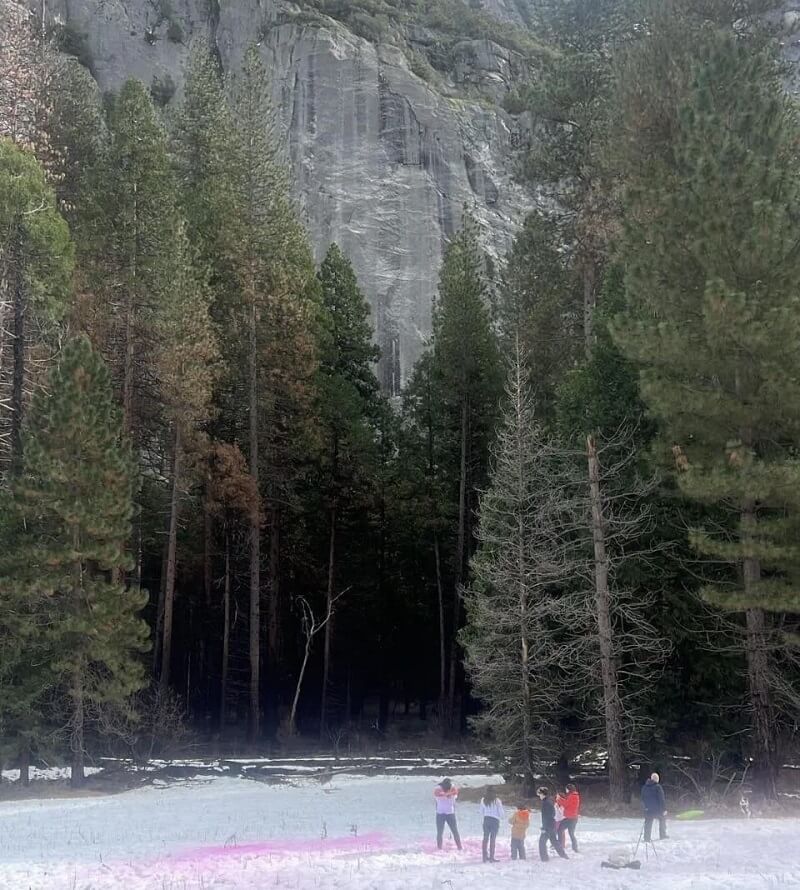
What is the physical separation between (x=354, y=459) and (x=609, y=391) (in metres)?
12.6

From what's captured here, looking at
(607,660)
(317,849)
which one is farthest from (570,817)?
(607,660)

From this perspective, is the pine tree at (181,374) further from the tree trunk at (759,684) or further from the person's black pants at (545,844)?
the tree trunk at (759,684)

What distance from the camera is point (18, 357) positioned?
875 inches

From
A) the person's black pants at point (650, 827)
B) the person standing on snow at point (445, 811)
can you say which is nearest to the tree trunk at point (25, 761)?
the person standing on snow at point (445, 811)

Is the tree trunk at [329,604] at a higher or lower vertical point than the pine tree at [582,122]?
lower

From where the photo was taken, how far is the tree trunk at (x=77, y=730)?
65.2 ft

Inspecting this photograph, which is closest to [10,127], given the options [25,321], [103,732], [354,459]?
[25,321]

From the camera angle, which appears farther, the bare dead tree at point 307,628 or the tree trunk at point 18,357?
the bare dead tree at point 307,628

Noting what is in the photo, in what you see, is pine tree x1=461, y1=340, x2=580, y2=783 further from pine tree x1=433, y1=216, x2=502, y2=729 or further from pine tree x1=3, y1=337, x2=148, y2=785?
pine tree x1=433, y1=216, x2=502, y2=729

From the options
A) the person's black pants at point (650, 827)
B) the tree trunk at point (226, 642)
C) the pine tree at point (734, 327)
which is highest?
the pine tree at point (734, 327)

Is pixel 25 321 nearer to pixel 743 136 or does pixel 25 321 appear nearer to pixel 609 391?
pixel 609 391

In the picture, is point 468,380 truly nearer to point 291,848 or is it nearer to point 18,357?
point 18,357

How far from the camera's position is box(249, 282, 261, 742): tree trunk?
81.0ft

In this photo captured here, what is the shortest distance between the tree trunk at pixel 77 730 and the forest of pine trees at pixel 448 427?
0.36ft
